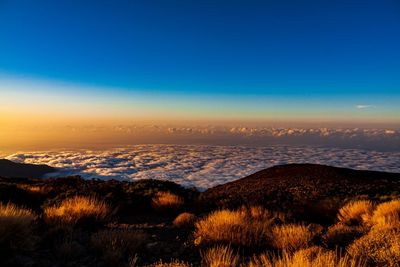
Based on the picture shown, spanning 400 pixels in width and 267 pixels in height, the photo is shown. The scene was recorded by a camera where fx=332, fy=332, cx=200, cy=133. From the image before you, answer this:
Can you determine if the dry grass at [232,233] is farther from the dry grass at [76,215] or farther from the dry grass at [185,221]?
the dry grass at [76,215]

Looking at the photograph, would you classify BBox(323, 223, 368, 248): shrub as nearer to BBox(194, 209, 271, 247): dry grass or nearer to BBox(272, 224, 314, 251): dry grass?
BBox(272, 224, 314, 251): dry grass

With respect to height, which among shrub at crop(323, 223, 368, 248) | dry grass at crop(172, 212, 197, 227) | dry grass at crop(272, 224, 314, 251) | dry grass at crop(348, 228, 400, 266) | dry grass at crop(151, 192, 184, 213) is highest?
dry grass at crop(348, 228, 400, 266)

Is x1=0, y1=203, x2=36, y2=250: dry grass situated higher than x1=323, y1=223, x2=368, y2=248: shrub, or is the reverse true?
x1=0, y1=203, x2=36, y2=250: dry grass

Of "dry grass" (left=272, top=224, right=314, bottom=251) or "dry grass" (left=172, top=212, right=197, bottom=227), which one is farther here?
"dry grass" (left=172, top=212, right=197, bottom=227)

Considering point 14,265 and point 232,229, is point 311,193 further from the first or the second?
point 14,265

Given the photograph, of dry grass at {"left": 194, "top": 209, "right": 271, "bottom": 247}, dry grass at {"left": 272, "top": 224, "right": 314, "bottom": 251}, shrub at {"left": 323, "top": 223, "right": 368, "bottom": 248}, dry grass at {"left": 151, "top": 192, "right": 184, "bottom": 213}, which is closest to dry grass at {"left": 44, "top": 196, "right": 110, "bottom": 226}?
dry grass at {"left": 194, "top": 209, "right": 271, "bottom": 247}

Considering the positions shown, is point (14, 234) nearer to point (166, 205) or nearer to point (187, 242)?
point (187, 242)
